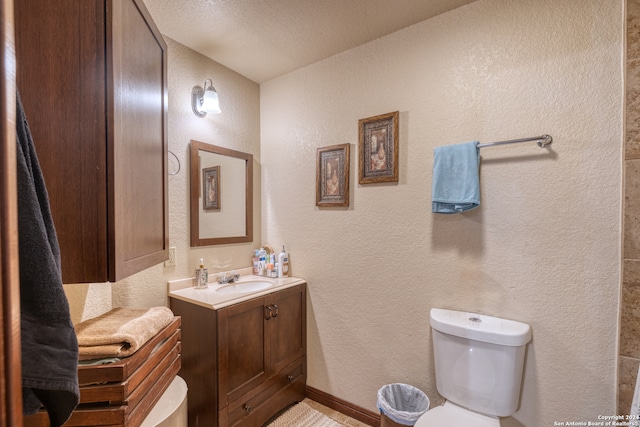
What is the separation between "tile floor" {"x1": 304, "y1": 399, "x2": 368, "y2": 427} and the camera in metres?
1.76

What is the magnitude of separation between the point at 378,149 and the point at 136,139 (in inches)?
50.1

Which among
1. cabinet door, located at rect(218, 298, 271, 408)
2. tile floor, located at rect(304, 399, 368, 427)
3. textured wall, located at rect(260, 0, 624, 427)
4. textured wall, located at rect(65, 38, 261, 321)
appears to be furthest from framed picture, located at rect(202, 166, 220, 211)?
tile floor, located at rect(304, 399, 368, 427)

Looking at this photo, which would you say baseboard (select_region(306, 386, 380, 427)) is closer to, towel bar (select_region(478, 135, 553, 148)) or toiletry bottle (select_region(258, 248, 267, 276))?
toiletry bottle (select_region(258, 248, 267, 276))

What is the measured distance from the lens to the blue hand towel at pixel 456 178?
4.53ft

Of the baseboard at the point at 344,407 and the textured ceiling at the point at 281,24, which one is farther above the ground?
the textured ceiling at the point at 281,24

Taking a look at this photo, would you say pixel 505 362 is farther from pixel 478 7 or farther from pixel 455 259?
pixel 478 7

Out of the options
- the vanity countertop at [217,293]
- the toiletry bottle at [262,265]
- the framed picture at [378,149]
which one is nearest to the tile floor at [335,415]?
the vanity countertop at [217,293]

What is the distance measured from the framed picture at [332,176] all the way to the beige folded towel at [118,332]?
1.18 meters

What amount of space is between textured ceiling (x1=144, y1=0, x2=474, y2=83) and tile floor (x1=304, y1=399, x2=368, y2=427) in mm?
2403

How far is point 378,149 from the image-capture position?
1736 mm

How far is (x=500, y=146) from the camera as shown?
54.4 inches

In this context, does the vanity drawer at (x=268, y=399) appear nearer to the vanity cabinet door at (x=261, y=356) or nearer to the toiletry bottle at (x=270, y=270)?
the vanity cabinet door at (x=261, y=356)

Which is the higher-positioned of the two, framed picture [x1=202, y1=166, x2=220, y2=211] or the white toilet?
framed picture [x1=202, y1=166, x2=220, y2=211]

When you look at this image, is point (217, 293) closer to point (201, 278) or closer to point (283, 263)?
point (201, 278)
